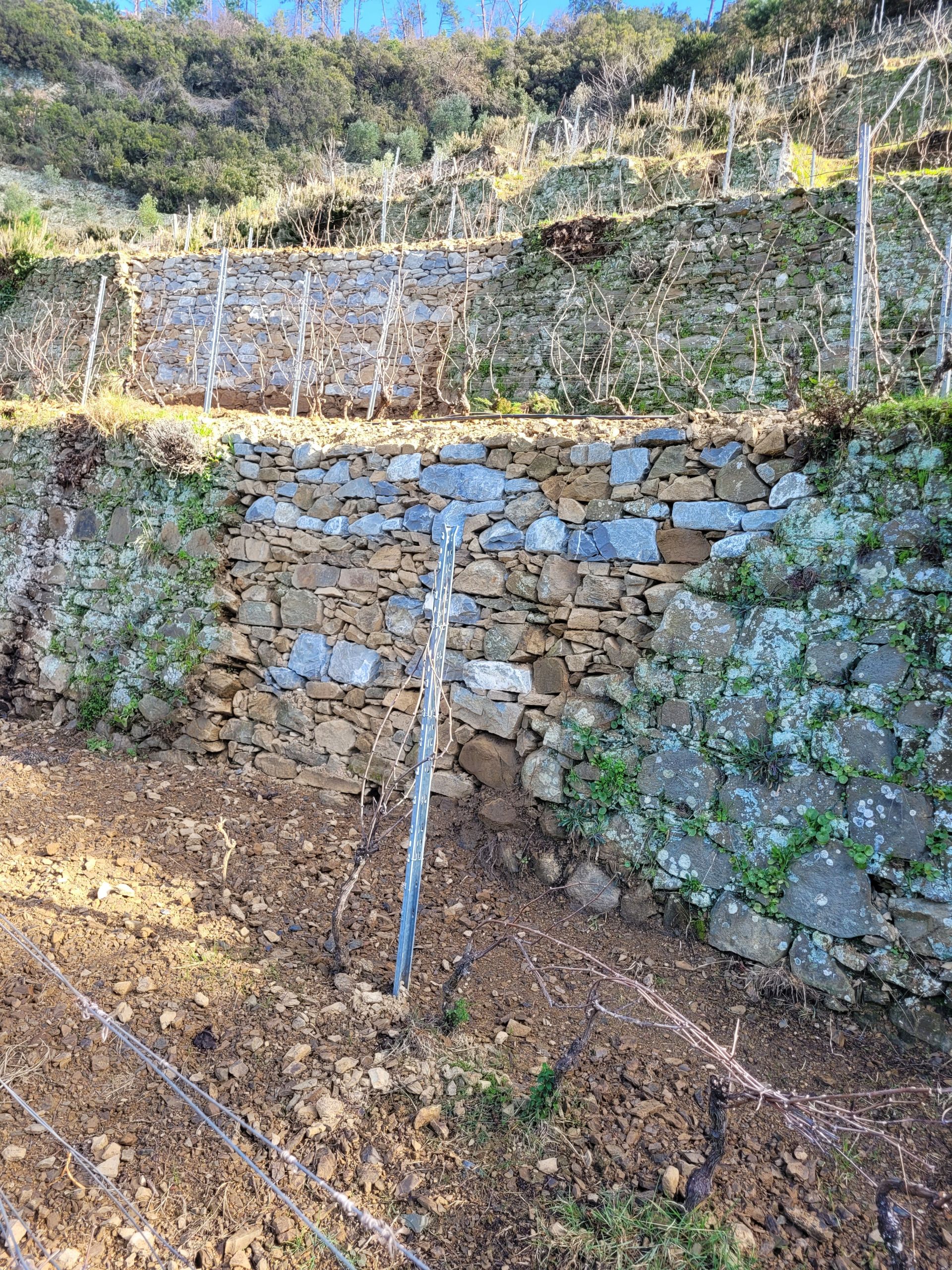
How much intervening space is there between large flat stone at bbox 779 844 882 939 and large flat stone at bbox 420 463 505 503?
2.45 metres

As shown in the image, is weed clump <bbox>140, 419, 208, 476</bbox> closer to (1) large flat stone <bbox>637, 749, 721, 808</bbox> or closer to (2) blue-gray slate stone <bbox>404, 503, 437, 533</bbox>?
(2) blue-gray slate stone <bbox>404, 503, 437, 533</bbox>

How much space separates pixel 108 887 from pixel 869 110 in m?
14.7

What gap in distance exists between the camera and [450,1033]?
2.92 meters

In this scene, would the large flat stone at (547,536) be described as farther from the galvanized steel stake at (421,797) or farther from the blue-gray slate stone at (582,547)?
the galvanized steel stake at (421,797)

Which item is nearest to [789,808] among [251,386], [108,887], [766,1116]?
[766,1116]

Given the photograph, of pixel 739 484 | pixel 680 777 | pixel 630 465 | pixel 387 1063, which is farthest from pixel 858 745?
pixel 387 1063

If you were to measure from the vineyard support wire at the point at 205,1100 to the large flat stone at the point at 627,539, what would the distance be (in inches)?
113

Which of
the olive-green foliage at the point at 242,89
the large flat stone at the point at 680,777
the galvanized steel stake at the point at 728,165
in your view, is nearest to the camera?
the large flat stone at the point at 680,777

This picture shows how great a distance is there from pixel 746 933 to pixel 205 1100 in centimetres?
222

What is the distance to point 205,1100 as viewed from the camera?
100.0 inches

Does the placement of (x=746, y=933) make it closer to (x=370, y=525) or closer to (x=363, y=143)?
(x=370, y=525)

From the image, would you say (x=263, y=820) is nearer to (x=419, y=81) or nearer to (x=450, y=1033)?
(x=450, y=1033)

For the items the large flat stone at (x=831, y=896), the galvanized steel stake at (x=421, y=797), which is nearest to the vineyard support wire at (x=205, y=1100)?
the galvanized steel stake at (x=421, y=797)

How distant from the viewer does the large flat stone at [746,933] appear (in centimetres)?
315
